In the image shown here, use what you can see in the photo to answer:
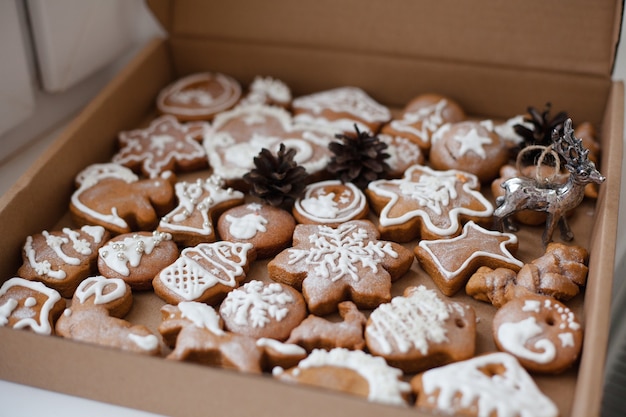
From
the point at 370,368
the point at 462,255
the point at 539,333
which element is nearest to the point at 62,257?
the point at 370,368

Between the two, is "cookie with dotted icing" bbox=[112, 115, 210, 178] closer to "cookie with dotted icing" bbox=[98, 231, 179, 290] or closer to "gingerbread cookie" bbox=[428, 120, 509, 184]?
"cookie with dotted icing" bbox=[98, 231, 179, 290]

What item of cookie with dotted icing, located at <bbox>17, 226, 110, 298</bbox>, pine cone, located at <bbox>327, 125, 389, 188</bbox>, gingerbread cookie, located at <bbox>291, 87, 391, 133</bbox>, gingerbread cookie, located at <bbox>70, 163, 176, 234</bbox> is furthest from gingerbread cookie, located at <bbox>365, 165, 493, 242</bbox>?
cookie with dotted icing, located at <bbox>17, 226, 110, 298</bbox>

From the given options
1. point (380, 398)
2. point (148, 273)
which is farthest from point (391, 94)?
point (380, 398)

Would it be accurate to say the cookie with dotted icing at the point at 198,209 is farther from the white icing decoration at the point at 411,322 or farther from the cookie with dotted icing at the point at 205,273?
the white icing decoration at the point at 411,322

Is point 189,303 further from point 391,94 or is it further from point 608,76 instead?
point 608,76

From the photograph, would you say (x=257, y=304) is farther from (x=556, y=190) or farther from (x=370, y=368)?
(x=556, y=190)

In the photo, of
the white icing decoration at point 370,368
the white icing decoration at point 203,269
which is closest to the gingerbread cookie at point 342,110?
the white icing decoration at point 203,269
